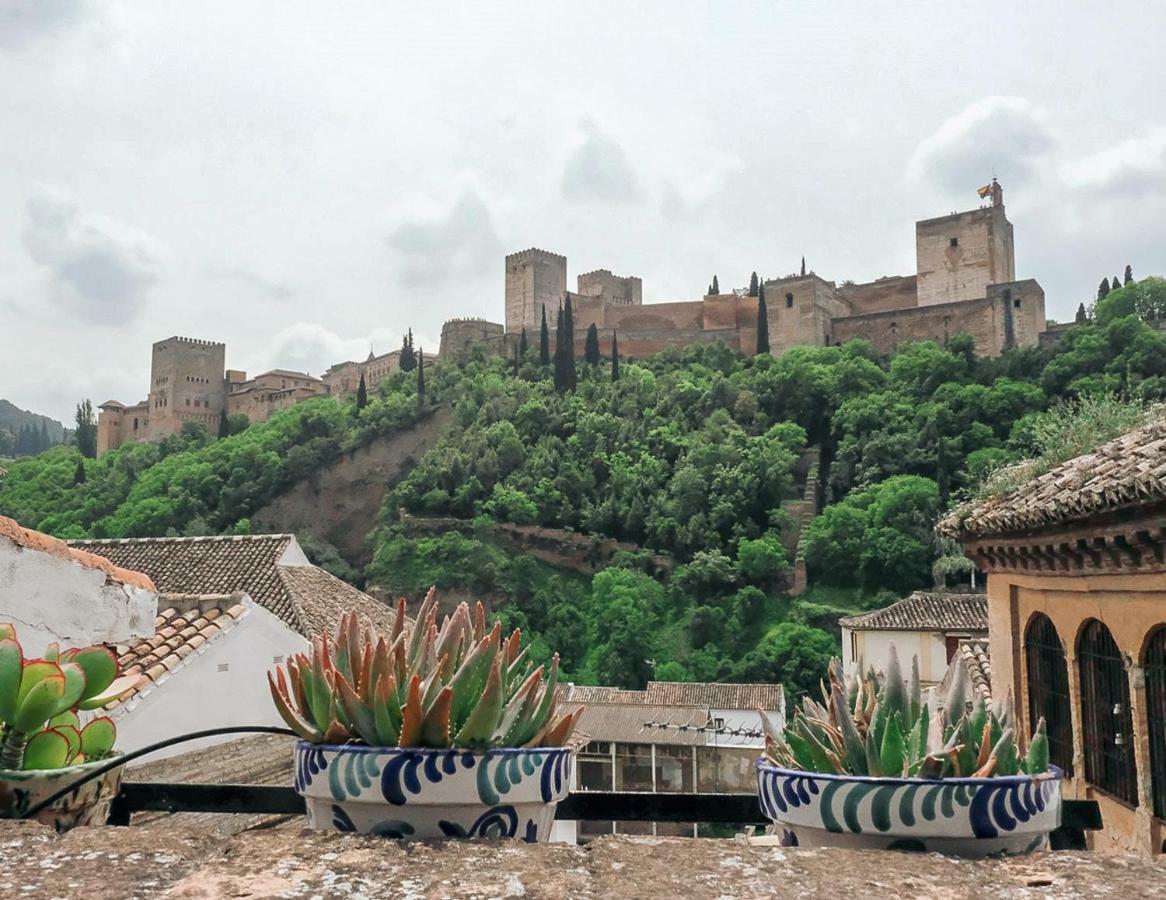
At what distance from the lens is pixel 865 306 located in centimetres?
6531

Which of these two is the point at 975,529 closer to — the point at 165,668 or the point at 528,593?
the point at 165,668

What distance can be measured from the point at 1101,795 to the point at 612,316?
61.4 meters

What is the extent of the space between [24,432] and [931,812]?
15065 centimetres

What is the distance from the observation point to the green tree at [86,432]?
78.9 meters

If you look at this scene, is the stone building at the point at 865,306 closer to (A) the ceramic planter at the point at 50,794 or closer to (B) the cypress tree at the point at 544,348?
(B) the cypress tree at the point at 544,348

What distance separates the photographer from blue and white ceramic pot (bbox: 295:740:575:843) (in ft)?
5.40

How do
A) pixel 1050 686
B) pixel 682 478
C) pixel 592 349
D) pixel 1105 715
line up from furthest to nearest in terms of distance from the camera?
pixel 592 349 < pixel 682 478 < pixel 1050 686 < pixel 1105 715

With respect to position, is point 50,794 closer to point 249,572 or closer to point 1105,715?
point 1105,715

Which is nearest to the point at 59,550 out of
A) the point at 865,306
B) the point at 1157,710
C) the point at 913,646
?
the point at 1157,710

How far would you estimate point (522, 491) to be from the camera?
50469 mm

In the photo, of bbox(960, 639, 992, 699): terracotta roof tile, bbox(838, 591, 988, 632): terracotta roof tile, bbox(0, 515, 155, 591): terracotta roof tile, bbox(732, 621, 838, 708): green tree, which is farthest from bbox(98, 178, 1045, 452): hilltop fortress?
bbox(0, 515, 155, 591): terracotta roof tile

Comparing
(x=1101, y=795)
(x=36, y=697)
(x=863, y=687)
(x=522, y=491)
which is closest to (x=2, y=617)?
(x=36, y=697)

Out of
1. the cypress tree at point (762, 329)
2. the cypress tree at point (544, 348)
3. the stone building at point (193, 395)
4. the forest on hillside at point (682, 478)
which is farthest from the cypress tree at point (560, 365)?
the stone building at point (193, 395)

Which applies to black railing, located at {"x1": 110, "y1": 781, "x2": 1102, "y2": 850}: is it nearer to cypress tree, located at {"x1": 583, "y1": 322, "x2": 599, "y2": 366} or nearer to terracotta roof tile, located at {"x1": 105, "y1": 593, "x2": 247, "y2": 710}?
terracotta roof tile, located at {"x1": 105, "y1": 593, "x2": 247, "y2": 710}
